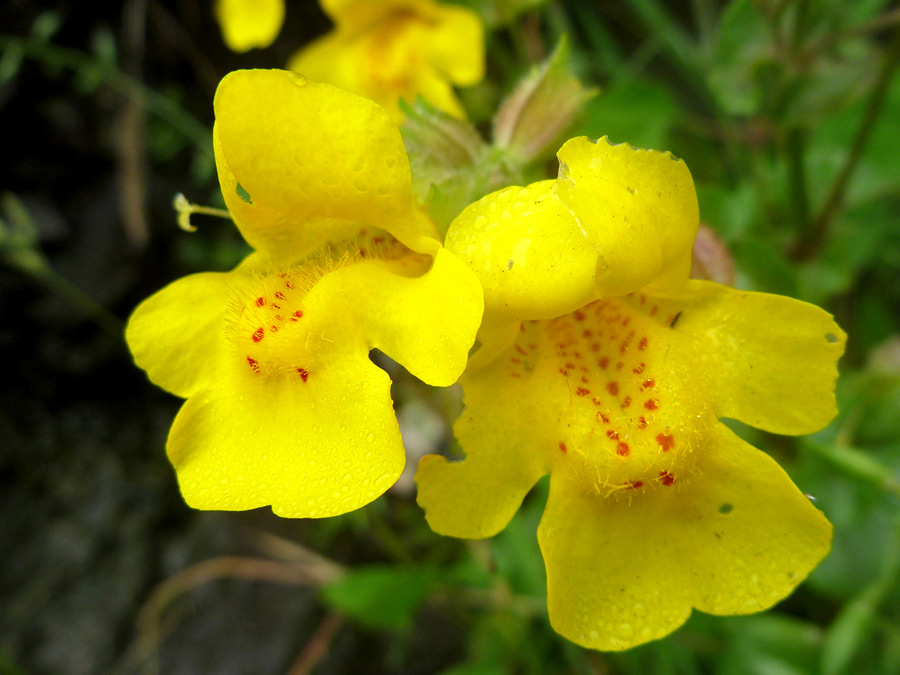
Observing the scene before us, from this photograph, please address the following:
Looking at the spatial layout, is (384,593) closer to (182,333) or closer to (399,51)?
(182,333)

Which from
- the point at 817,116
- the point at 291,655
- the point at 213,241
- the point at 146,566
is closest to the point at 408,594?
the point at 291,655

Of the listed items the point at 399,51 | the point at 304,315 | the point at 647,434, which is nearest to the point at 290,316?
the point at 304,315

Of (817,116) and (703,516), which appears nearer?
(703,516)

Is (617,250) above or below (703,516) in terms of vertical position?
above

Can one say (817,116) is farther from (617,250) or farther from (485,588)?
(485,588)

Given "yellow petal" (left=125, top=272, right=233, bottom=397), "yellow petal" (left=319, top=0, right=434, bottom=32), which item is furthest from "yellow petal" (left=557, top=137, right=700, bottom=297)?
"yellow petal" (left=319, top=0, right=434, bottom=32)

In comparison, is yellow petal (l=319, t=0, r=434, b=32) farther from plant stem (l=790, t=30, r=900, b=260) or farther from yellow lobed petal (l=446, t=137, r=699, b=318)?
yellow lobed petal (l=446, t=137, r=699, b=318)
